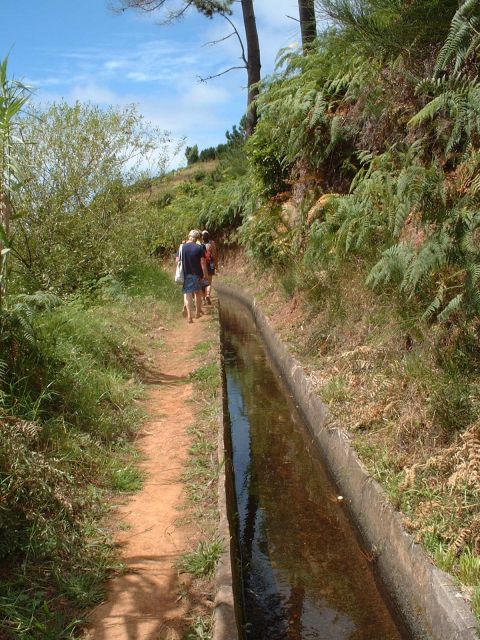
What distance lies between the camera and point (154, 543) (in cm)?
434

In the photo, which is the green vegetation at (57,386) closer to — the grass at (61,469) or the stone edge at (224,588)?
the grass at (61,469)

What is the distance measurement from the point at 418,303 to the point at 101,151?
28.1 ft

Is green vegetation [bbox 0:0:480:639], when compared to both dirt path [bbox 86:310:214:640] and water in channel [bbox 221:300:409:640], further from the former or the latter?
water in channel [bbox 221:300:409:640]

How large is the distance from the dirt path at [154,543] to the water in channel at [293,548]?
1.67 ft

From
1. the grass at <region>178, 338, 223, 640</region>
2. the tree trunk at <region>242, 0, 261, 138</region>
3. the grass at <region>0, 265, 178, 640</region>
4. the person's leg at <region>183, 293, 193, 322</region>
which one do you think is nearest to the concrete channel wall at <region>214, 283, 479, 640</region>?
the grass at <region>178, 338, 223, 640</region>

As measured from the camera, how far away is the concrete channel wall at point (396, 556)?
337cm

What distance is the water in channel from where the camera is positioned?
404 cm

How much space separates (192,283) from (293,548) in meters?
8.03

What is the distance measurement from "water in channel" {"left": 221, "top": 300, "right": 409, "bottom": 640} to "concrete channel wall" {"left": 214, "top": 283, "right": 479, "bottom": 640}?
15cm

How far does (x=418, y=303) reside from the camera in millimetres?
6105

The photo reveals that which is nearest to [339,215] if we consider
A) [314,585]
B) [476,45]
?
[476,45]

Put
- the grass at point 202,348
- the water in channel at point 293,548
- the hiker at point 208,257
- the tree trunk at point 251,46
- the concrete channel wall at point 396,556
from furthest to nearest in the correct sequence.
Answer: the tree trunk at point 251,46 → the hiker at point 208,257 → the grass at point 202,348 → the water in channel at point 293,548 → the concrete channel wall at point 396,556

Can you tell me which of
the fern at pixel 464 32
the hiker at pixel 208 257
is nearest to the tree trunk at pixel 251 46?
the hiker at pixel 208 257

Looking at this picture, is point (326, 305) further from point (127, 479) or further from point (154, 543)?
point (154, 543)
